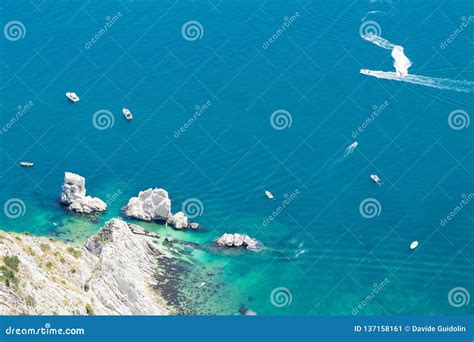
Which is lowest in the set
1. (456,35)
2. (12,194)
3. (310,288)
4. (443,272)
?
(12,194)

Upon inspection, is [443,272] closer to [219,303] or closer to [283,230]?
[283,230]

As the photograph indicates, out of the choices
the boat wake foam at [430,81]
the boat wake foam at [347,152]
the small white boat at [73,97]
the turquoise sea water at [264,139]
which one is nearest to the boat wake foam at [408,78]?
the boat wake foam at [430,81]

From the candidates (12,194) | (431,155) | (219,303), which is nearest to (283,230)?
(219,303)

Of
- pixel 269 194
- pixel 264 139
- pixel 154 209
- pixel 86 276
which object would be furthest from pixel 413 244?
pixel 86 276

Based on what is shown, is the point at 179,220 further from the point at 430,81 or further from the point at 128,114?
the point at 430,81

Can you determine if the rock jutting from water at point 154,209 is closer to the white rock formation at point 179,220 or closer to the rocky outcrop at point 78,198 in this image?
the white rock formation at point 179,220

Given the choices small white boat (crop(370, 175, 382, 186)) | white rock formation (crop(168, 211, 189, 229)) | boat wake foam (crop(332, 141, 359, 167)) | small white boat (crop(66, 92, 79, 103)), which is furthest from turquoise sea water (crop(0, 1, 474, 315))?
small white boat (crop(370, 175, 382, 186))

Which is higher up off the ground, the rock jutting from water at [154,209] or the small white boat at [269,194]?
the small white boat at [269,194]
